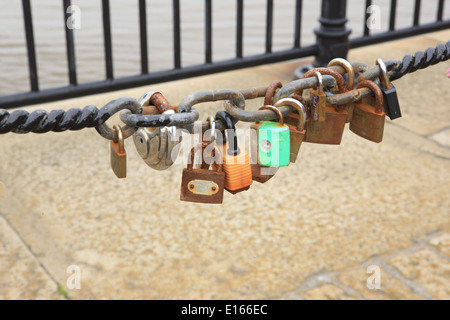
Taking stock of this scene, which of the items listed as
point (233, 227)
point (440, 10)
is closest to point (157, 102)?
point (233, 227)

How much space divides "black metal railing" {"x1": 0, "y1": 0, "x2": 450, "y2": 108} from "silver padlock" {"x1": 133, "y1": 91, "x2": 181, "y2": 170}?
247 cm

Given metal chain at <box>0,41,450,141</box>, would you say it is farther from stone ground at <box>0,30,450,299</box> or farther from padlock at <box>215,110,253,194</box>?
stone ground at <box>0,30,450,299</box>

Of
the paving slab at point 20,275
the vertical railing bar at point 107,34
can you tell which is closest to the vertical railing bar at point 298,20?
the vertical railing bar at point 107,34

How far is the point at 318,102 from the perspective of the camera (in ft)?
4.58

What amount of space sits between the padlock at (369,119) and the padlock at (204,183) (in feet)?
1.28

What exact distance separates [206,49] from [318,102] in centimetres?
288

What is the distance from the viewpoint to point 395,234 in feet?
9.92

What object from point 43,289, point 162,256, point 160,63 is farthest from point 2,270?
point 160,63

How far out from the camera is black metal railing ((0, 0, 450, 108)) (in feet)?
12.2

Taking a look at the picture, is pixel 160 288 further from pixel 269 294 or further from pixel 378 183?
pixel 378 183

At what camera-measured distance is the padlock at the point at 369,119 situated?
4.94 ft

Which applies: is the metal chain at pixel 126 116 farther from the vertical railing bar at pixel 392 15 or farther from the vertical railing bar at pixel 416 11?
the vertical railing bar at pixel 416 11

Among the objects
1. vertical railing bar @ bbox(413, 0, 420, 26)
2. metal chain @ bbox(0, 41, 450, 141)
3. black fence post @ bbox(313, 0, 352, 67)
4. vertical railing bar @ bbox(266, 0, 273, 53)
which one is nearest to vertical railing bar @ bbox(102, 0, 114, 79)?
vertical railing bar @ bbox(266, 0, 273, 53)

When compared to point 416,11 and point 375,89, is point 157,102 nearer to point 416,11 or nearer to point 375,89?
point 375,89
